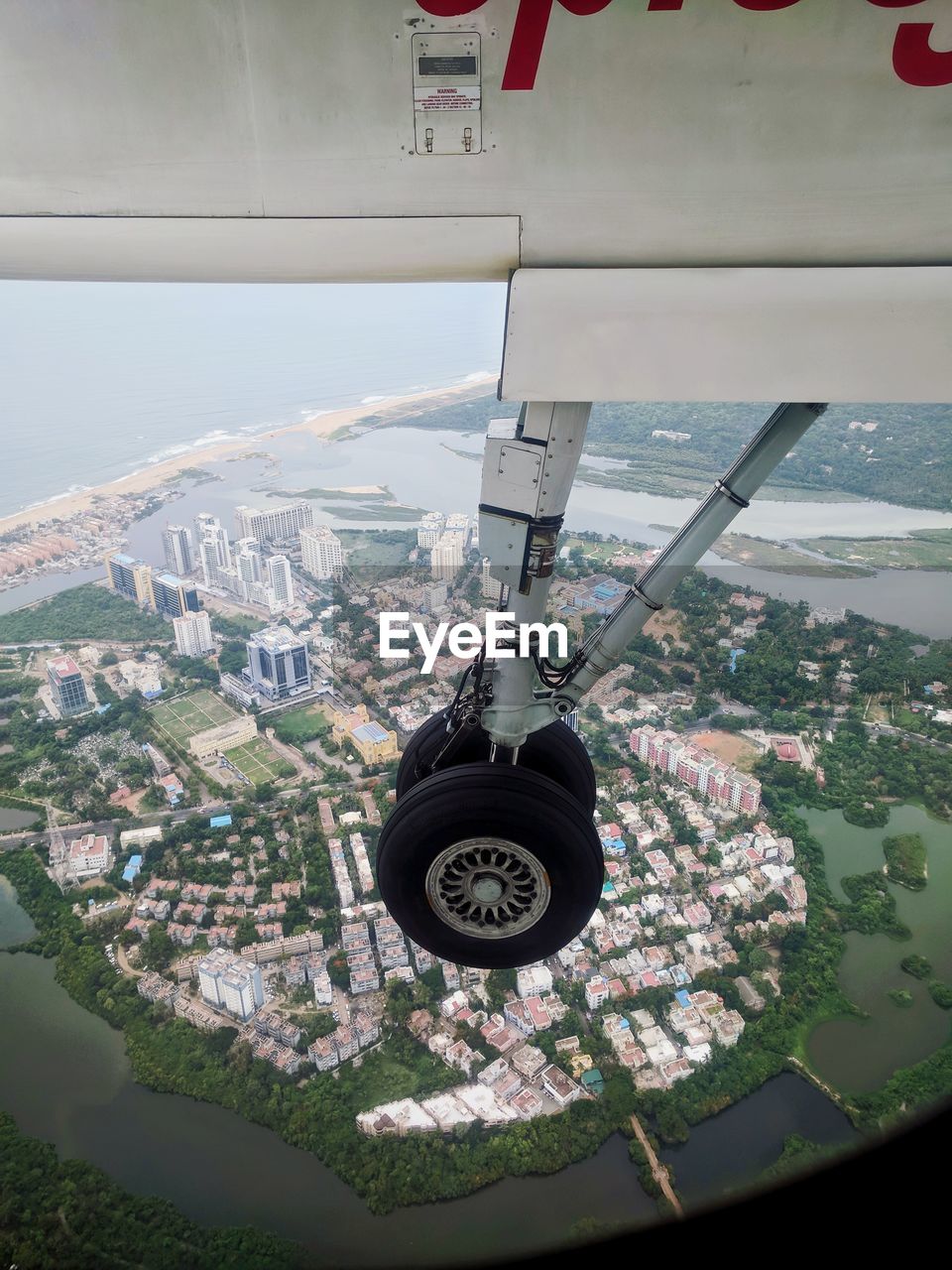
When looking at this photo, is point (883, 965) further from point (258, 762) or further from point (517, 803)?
point (258, 762)

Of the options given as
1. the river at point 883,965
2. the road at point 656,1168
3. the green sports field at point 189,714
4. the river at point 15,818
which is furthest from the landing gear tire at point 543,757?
the river at point 15,818

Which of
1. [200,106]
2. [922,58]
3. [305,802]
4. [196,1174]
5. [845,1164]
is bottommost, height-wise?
[196,1174]

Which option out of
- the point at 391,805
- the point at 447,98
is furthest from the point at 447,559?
the point at 447,98

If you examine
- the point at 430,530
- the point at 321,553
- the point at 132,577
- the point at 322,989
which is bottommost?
the point at 322,989

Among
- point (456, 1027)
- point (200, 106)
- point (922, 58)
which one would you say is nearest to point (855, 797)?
point (456, 1027)

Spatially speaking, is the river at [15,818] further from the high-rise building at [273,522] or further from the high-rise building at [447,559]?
the high-rise building at [447,559]

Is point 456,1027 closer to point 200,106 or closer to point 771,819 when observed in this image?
point 771,819
